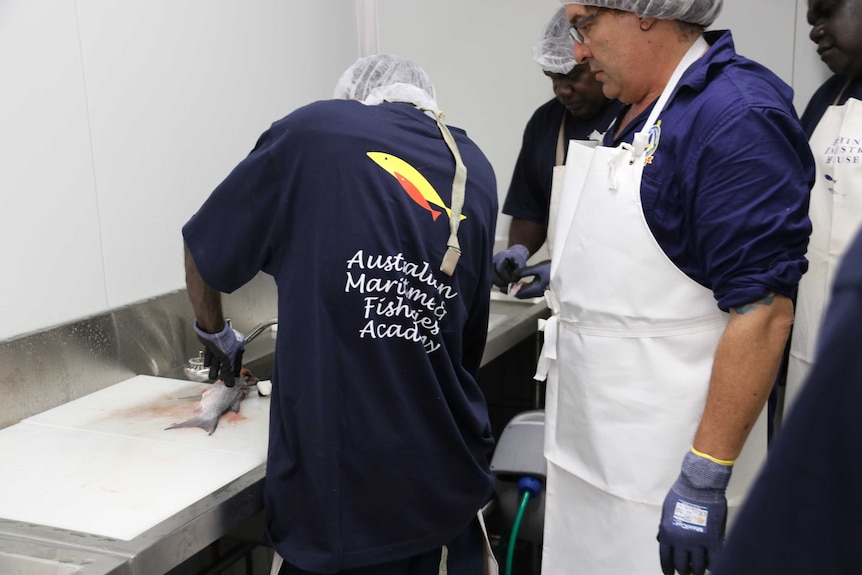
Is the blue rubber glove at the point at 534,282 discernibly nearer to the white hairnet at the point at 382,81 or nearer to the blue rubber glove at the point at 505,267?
the blue rubber glove at the point at 505,267

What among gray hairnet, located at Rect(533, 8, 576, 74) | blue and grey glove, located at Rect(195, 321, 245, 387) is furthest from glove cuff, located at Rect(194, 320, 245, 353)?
gray hairnet, located at Rect(533, 8, 576, 74)

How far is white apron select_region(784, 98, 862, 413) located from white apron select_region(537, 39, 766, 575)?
2.44 ft

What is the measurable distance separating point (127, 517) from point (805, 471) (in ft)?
3.05

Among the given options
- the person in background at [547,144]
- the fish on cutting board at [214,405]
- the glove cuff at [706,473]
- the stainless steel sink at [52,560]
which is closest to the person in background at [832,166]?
the person in background at [547,144]

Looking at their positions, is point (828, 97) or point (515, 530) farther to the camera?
point (828, 97)

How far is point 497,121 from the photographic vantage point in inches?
105

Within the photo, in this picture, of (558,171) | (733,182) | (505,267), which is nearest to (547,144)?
(558,171)

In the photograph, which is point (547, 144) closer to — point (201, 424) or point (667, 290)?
point (667, 290)

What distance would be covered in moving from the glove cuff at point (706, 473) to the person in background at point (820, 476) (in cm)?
77

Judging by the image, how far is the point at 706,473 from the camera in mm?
1087

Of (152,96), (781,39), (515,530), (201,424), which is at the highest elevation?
(781,39)

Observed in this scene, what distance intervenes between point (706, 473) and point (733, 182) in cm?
40

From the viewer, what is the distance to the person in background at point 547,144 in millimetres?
1961

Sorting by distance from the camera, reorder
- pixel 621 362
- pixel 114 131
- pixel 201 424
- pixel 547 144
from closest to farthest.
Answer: pixel 621 362 < pixel 201 424 < pixel 114 131 < pixel 547 144
